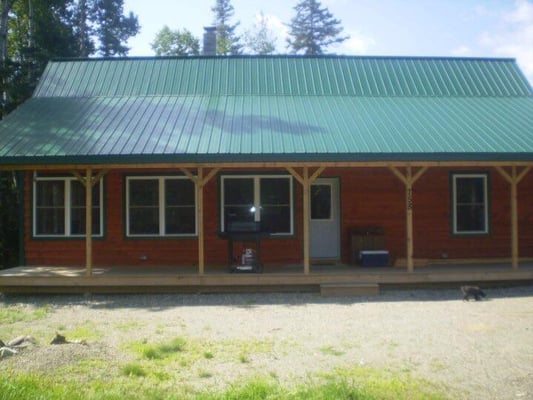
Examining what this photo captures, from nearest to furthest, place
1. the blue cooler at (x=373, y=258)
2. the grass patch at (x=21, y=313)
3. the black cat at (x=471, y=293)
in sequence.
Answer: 1. the grass patch at (x=21, y=313)
2. the black cat at (x=471, y=293)
3. the blue cooler at (x=373, y=258)

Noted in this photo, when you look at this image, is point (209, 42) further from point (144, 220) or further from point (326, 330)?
point (326, 330)

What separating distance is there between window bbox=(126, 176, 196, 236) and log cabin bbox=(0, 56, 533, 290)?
2cm

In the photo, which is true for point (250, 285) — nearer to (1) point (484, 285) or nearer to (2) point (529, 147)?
(1) point (484, 285)

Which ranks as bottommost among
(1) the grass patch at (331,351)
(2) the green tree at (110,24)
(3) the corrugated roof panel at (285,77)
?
(1) the grass patch at (331,351)

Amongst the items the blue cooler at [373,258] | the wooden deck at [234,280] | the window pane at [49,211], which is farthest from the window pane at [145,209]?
the blue cooler at [373,258]

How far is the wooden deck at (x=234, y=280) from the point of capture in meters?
11.1

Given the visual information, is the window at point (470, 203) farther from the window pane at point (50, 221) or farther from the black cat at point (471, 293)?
the window pane at point (50, 221)

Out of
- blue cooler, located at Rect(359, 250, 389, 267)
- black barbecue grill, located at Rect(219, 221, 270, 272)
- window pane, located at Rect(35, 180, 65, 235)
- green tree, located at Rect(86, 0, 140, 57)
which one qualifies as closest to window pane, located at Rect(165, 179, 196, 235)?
black barbecue grill, located at Rect(219, 221, 270, 272)

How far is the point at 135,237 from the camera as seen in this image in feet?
42.6

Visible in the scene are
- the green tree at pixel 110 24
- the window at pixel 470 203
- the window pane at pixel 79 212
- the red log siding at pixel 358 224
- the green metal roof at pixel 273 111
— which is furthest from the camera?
the green tree at pixel 110 24

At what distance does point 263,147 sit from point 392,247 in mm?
4508

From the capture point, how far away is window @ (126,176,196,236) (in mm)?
13031

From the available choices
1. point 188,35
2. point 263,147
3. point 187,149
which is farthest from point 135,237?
point 188,35

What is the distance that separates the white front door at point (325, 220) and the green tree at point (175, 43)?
38.1 meters
